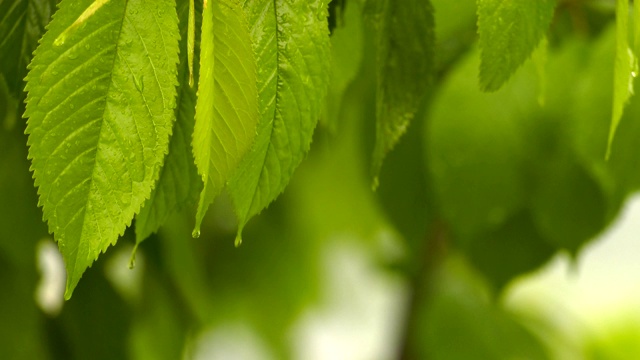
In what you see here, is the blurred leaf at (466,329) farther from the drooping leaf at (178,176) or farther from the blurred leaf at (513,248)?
the drooping leaf at (178,176)

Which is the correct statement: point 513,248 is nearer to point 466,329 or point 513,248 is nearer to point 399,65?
point 466,329

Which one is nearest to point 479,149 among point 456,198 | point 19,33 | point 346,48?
point 456,198

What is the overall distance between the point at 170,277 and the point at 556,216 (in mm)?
321

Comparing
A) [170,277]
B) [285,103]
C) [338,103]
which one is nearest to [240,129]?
[285,103]

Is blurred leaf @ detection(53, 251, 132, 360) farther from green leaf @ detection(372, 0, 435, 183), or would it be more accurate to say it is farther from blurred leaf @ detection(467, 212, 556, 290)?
green leaf @ detection(372, 0, 435, 183)

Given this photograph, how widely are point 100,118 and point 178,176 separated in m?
0.08

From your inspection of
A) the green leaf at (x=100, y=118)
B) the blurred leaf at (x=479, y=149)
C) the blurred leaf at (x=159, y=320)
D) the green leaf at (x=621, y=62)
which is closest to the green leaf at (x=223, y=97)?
the green leaf at (x=100, y=118)

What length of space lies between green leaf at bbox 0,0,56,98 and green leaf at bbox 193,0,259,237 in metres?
0.14

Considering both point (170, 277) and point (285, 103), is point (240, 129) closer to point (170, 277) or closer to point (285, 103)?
point (285, 103)

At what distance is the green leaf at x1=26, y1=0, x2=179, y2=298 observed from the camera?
326 mm

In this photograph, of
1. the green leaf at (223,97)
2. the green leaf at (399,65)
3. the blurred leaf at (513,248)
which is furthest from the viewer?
the blurred leaf at (513,248)

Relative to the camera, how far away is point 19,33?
0.43 m

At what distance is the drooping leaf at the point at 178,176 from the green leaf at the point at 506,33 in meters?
0.11

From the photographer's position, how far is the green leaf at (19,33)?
430 mm
